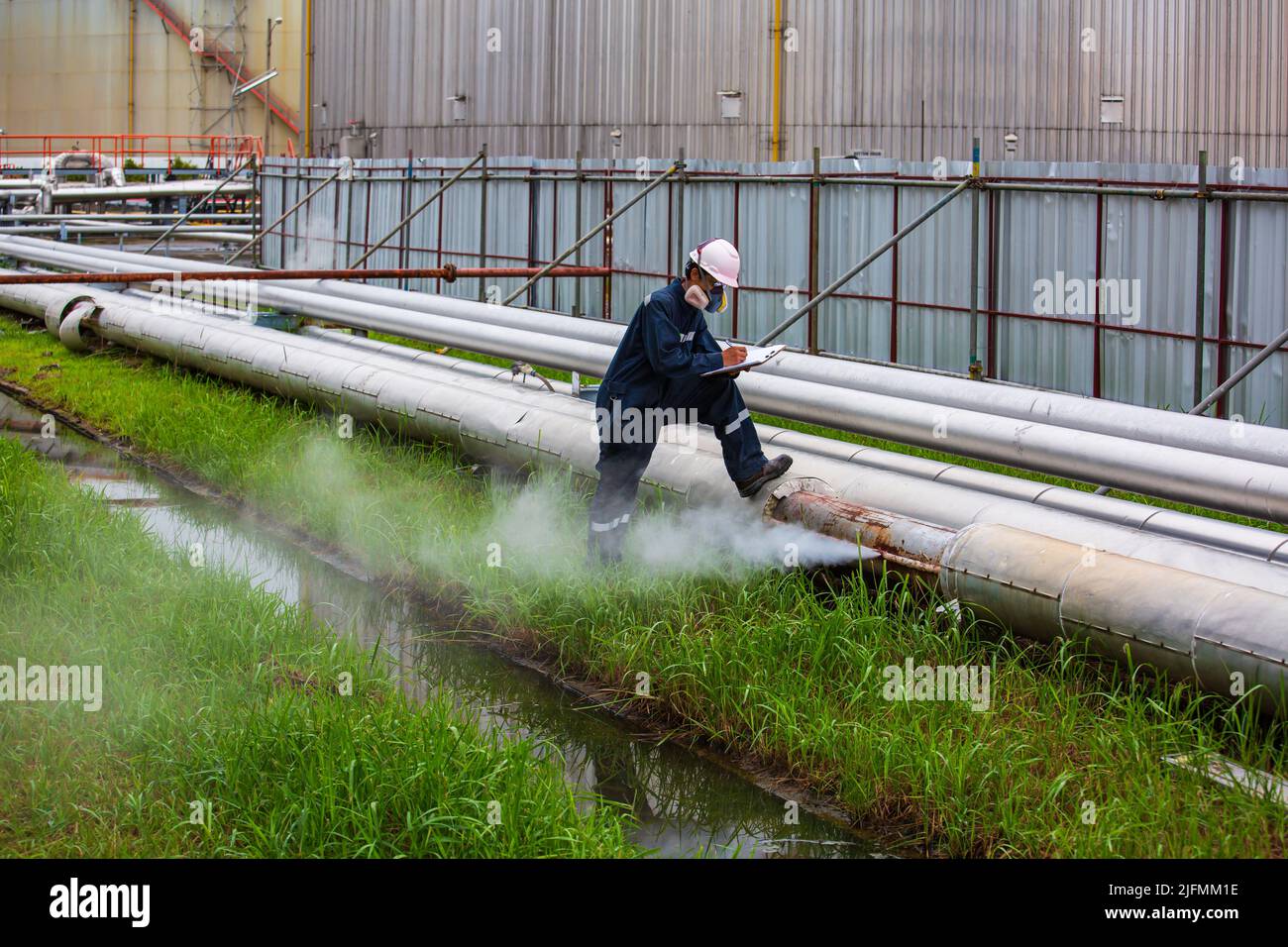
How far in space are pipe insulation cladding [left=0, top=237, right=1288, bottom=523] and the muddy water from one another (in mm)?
2717

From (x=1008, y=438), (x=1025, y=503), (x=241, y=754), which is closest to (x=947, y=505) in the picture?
(x=1025, y=503)

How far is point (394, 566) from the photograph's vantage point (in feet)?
28.3

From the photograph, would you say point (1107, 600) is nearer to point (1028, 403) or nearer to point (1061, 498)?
point (1061, 498)

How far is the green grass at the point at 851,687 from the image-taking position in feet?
17.3

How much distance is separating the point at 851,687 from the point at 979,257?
876cm

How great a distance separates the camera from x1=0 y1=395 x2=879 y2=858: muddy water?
5.54 meters

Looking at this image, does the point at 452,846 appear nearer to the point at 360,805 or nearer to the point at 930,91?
the point at 360,805

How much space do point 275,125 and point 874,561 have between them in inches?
1493
